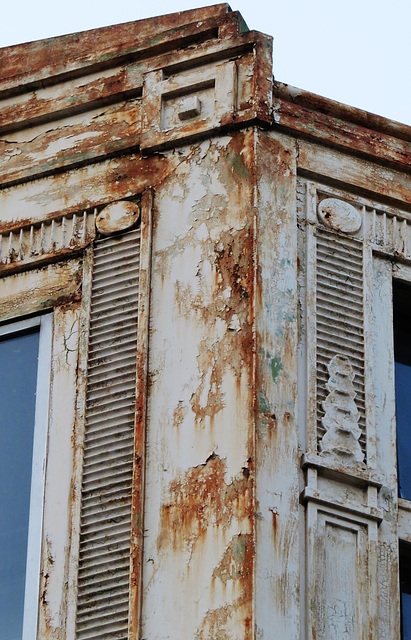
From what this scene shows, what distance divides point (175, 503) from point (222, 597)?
0.73 metres

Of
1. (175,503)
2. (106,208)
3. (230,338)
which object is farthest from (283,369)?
(106,208)

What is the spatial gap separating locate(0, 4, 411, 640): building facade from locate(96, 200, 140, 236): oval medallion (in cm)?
2

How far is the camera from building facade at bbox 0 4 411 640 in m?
10.4

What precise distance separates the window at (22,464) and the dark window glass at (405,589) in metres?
2.13

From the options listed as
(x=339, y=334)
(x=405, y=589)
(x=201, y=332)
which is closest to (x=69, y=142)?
(x=201, y=332)

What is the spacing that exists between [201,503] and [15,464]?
1.58m

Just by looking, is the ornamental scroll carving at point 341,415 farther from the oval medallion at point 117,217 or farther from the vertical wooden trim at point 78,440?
the oval medallion at point 117,217

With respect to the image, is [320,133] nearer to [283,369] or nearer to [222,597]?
[283,369]

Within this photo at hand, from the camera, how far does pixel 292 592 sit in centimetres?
1016

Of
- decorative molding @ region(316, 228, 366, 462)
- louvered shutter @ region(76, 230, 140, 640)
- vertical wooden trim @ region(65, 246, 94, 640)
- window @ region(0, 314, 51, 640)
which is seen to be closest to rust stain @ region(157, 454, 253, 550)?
louvered shutter @ region(76, 230, 140, 640)

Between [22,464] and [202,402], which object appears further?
[22,464]

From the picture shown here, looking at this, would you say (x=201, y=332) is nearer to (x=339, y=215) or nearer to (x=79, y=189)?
(x=339, y=215)

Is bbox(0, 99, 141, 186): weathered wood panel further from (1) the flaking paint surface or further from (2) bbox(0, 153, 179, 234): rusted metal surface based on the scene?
(1) the flaking paint surface

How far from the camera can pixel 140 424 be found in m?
11.0
